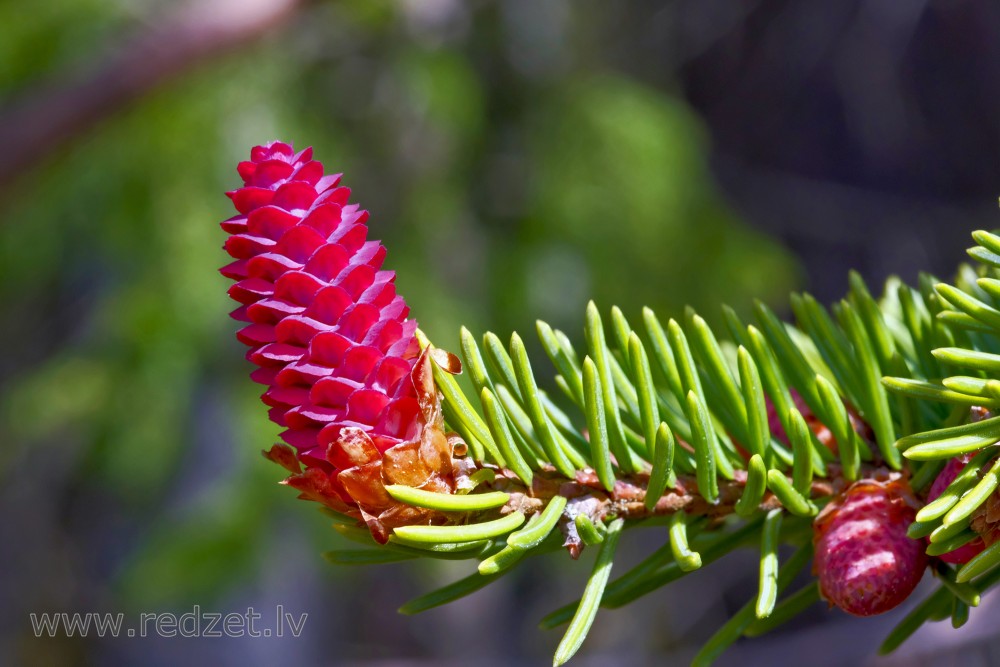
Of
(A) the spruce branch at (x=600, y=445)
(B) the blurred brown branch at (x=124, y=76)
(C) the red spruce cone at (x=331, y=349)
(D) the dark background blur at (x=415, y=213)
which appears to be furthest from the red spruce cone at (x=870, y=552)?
(B) the blurred brown branch at (x=124, y=76)

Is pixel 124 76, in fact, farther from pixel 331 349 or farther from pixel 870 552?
pixel 870 552

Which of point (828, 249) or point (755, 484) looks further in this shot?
point (828, 249)

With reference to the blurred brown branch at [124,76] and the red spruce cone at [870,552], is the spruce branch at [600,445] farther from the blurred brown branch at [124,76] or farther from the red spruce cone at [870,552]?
the blurred brown branch at [124,76]

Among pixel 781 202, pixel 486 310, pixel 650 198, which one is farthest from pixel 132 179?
pixel 781 202

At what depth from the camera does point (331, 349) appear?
0.30 m

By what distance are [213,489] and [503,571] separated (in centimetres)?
143

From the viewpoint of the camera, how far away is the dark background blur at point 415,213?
5.03 feet

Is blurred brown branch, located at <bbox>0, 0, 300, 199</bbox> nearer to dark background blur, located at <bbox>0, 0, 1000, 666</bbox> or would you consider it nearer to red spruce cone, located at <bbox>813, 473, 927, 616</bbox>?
dark background blur, located at <bbox>0, 0, 1000, 666</bbox>

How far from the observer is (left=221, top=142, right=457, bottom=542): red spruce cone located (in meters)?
0.30

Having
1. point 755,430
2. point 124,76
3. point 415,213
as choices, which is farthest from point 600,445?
point 415,213

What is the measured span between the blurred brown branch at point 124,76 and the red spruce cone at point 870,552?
1.24 metres

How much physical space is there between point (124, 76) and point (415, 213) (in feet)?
2.26

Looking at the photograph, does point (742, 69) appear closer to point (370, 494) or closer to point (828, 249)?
point (828, 249)

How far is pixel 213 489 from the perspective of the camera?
162cm
